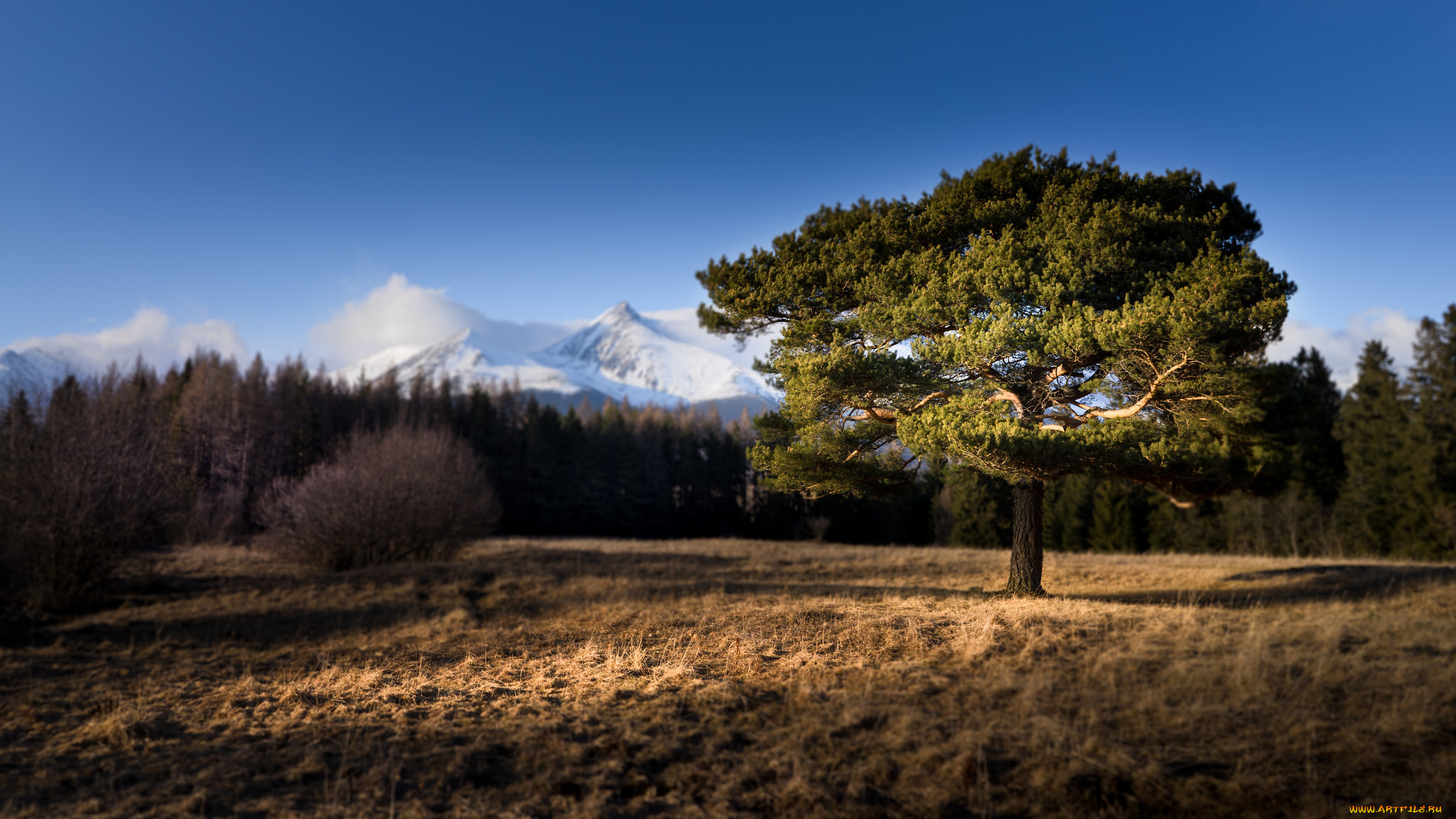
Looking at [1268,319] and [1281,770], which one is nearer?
[1281,770]

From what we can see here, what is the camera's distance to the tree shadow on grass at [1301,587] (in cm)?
1174

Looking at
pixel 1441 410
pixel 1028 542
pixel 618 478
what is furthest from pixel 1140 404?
pixel 618 478

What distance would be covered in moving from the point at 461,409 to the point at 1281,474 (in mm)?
67739

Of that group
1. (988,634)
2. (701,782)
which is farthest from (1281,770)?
(701,782)

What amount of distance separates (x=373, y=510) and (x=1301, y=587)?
25.3m

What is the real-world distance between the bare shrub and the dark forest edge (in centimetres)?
319

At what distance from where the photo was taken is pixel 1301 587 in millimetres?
13398

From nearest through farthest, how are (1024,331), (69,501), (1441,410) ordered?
(1024,331), (69,501), (1441,410)

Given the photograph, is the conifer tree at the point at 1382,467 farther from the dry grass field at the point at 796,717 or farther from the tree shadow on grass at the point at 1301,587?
the dry grass field at the point at 796,717

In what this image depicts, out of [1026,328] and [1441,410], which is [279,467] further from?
[1441,410]

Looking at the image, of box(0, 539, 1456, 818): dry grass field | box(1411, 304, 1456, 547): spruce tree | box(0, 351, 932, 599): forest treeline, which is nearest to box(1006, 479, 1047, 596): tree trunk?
box(0, 539, 1456, 818): dry grass field

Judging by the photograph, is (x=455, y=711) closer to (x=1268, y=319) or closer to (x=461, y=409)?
(x=1268, y=319)

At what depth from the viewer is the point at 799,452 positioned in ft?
40.6

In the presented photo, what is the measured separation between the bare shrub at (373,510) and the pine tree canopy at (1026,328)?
51.9 feet
